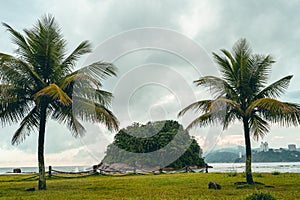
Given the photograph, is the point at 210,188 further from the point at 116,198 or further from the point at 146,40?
the point at 146,40

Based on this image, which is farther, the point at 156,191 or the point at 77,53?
the point at 77,53

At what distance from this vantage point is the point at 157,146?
3891 centimetres

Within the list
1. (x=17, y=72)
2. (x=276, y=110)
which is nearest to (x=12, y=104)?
(x=17, y=72)

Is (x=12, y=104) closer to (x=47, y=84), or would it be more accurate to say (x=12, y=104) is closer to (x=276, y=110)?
(x=47, y=84)

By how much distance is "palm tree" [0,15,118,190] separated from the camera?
12633mm

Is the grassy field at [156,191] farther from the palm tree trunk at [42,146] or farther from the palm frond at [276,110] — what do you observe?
the palm frond at [276,110]

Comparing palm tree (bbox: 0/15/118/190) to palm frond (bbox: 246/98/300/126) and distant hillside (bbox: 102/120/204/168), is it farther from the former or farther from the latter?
distant hillside (bbox: 102/120/204/168)

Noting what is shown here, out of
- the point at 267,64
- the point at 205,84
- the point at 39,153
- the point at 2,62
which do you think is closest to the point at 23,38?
the point at 2,62

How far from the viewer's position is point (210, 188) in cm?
1183

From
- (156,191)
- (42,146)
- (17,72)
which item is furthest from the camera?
(42,146)

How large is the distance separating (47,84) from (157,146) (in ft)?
87.8

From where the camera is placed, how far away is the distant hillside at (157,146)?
1545 inches

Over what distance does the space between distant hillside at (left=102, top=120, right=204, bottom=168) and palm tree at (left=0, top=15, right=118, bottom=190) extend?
25.7 m

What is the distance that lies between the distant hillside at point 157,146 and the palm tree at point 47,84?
25726mm
